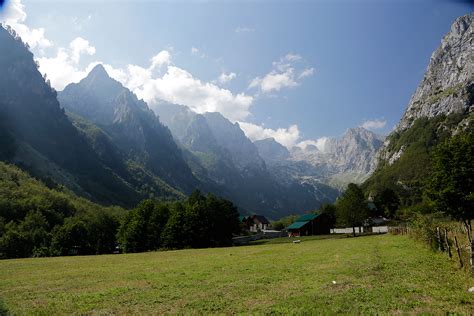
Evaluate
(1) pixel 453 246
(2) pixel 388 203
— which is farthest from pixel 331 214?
(1) pixel 453 246

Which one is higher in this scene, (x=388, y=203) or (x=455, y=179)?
(x=388, y=203)

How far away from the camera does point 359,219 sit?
333ft

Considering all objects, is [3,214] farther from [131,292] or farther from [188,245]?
[131,292]

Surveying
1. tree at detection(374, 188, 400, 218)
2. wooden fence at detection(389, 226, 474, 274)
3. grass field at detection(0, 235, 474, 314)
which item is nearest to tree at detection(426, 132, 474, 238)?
wooden fence at detection(389, 226, 474, 274)

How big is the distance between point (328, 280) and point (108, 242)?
351ft

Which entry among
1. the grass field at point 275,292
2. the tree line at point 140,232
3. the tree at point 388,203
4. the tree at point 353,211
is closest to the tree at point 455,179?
the grass field at point 275,292

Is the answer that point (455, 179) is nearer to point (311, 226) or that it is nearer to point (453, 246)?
point (453, 246)

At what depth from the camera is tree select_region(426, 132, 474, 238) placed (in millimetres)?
40344

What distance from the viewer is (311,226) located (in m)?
138

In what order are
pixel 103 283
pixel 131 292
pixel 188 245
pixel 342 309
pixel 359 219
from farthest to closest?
pixel 359 219 → pixel 188 245 → pixel 103 283 → pixel 131 292 → pixel 342 309

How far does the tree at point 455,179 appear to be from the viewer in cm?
4034

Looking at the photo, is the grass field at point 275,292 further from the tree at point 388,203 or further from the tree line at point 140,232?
the tree at point 388,203

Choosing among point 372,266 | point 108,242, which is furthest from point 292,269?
point 108,242

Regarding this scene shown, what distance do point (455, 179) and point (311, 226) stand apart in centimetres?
10004
